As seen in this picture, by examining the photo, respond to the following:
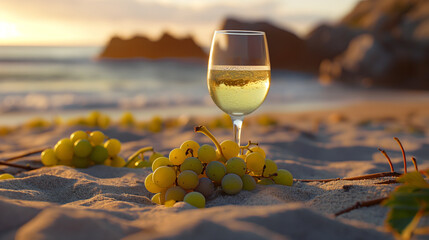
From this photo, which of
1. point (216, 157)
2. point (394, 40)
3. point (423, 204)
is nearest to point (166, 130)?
point (216, 157)

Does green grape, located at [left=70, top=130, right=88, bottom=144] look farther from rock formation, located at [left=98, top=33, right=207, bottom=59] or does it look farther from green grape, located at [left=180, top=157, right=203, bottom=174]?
rock formation, located at [left=98, top=33, right=207, bottom=59]

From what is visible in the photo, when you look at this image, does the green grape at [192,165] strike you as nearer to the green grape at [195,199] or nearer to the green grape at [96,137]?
the green grape at [195,199]

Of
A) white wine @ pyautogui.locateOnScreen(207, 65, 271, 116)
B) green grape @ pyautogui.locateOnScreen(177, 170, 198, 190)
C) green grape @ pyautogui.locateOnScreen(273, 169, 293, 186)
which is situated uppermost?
white wine @ pyautogui.locateOnScreen(207, 65, 271, 116)

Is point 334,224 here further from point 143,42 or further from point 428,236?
point 143,42

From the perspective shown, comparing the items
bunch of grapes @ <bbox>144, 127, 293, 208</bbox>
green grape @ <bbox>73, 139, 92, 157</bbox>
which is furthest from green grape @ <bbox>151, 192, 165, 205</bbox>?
green grape @ <bbox>73, 139, 92, 157</bbox>

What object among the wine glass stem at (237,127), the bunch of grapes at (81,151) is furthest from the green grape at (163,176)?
the bunch of grapes at (81,151)

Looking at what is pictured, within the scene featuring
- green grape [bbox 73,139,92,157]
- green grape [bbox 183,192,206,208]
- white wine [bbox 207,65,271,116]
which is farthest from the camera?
green grape [bbox 73,139,92,157]
